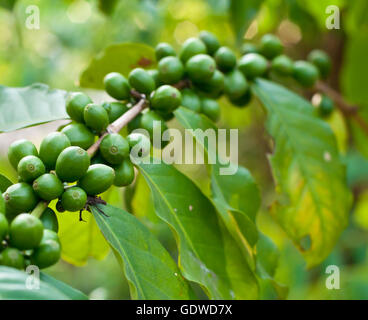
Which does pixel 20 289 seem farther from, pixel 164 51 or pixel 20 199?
pixel 164 51

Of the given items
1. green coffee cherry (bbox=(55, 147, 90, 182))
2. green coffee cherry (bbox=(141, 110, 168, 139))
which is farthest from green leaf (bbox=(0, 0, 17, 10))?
green coffee cherry (bbox=(55, 147, 90, 182))

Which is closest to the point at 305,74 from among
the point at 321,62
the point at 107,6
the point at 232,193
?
the point at 321,62

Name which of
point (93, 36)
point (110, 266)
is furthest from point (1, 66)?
point (110, 266)

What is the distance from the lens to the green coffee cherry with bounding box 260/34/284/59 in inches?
72.6

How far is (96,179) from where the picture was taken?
101cm

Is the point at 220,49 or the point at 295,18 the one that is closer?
the point at 220,49

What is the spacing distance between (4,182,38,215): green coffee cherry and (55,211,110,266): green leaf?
24.3 inches

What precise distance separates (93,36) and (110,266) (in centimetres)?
267

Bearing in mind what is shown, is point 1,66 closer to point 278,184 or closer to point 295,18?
point 295,18

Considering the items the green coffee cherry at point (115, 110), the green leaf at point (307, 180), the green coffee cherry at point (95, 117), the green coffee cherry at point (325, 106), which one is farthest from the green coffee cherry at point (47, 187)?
the green coffee cherry at point (325, 106)

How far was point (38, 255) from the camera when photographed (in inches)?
32.4

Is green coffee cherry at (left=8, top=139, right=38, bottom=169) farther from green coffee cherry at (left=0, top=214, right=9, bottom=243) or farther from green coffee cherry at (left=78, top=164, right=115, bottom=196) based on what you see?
green coffee cherry at (left=0, top=214, right=9, bottom=243)

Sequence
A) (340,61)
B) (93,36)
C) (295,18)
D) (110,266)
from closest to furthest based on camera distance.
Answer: (295,18)
(93,36)
(340,61)
(110,266)

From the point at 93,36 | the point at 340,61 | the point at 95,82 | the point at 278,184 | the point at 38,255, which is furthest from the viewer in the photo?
the point at 340,61
